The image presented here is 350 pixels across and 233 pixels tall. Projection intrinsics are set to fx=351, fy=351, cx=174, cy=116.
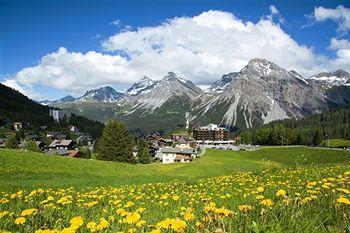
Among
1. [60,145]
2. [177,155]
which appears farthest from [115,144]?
[60,145]

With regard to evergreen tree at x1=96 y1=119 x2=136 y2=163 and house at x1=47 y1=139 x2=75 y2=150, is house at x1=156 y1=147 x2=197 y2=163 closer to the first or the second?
house at x1=47 y1=139 x2=75 y2=150

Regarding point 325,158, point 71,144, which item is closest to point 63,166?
point 325,158

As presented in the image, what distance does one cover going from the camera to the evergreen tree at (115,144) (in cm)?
7788

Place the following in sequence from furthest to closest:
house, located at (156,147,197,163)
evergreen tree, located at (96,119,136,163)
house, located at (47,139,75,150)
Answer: house, located at (47,139,75,150) < house, located at (156,147,197,163) < evergreen tree, located at (96,119,136,163)

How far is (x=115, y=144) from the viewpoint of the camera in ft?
257

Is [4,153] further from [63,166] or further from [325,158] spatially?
[325,158]

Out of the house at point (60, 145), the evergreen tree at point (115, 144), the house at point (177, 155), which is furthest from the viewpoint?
the house at point (60, 145)

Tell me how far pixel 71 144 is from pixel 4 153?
136675 millimetres

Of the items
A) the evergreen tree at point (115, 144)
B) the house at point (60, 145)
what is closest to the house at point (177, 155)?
the house at point (60, 145)

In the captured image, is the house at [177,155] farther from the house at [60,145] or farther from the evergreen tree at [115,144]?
the evergreen tree at [115,144]

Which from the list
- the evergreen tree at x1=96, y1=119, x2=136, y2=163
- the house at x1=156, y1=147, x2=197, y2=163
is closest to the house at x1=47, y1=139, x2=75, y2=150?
the house at x1=156, y1=147, x2=197, y2=163

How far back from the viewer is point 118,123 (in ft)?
262

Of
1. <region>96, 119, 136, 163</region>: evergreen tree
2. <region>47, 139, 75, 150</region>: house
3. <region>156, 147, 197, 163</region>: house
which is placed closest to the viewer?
<region>96, 119, 136, 163</region>: evergreen tree

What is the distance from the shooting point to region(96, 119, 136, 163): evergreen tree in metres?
77.9
